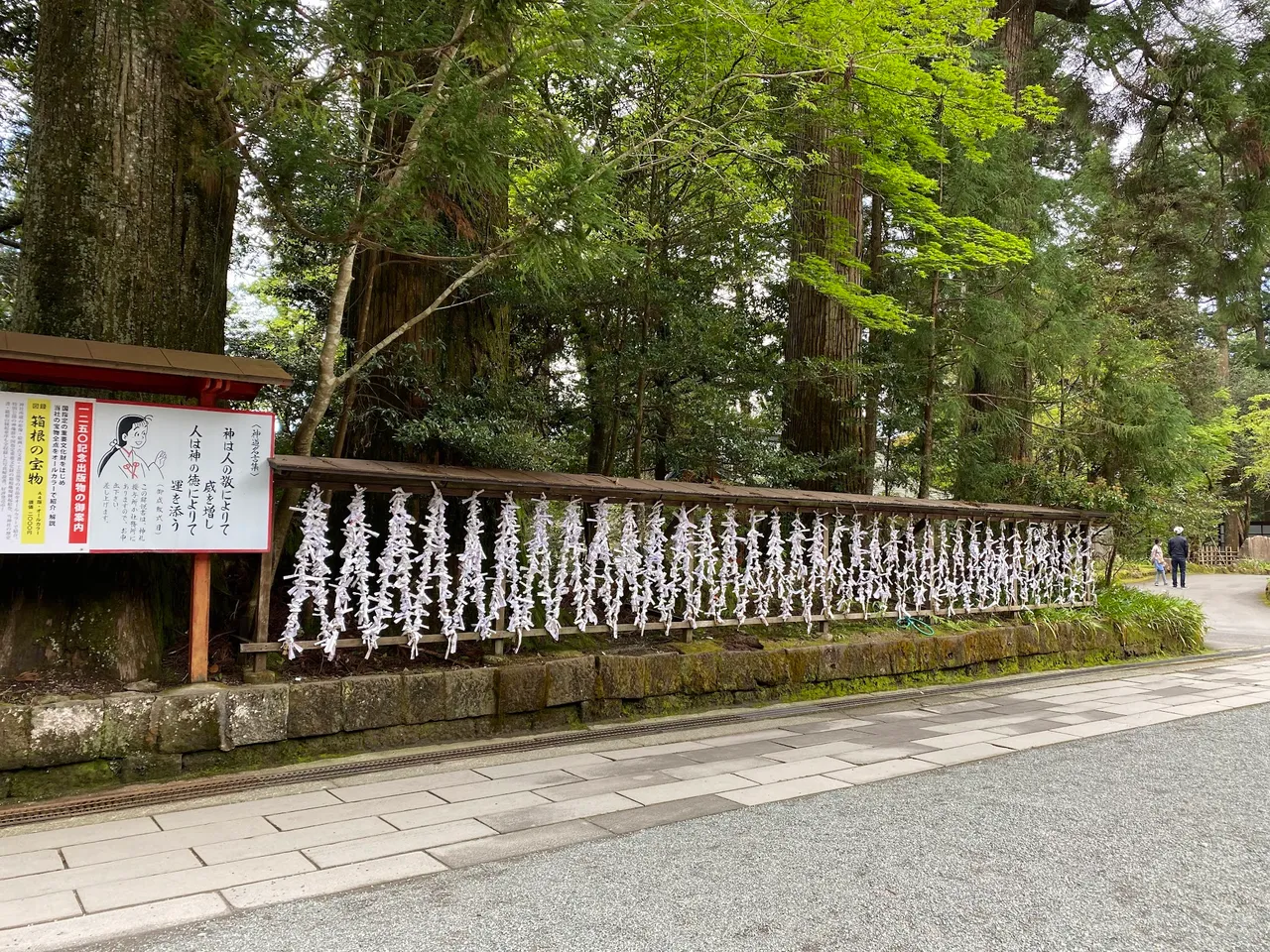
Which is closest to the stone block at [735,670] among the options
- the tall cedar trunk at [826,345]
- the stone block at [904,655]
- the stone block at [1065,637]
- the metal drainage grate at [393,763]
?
the metal drainage grate at [393,763]

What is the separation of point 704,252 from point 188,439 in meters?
4.94

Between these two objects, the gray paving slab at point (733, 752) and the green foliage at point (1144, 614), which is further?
the green foliage at point (1144, 614)

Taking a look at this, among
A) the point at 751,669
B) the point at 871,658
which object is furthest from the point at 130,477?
the point at 871,658

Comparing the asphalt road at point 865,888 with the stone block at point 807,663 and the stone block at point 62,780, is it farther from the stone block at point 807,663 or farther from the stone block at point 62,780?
the stone block at point 807,663

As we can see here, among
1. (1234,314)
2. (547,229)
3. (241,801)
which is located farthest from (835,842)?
(1234,314)

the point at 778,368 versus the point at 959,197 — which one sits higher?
the point at 959,197

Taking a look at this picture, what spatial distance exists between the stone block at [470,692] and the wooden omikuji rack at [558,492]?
12.2 inches

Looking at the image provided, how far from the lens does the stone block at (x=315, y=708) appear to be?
4.71m

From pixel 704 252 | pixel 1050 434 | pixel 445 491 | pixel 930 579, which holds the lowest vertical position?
pixel 930 579

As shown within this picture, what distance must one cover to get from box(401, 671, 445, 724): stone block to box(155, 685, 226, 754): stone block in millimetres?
1037

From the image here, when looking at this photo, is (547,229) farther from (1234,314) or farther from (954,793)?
(1234,314)

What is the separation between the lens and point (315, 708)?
4.77m

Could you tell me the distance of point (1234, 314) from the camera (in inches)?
581

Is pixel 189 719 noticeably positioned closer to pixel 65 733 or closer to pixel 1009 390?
pixel 65 733
